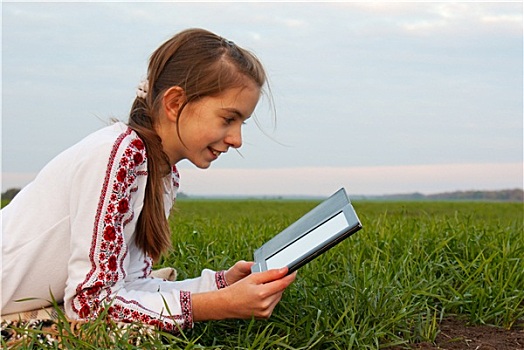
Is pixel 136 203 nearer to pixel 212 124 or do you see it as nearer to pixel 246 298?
pixel 212 124

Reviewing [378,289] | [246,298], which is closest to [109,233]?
[246,298]

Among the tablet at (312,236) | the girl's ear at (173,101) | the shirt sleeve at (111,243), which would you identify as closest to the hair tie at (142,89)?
the girl's ear at (173,101)

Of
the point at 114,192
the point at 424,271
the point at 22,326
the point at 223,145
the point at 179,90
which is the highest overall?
the point at 179,90

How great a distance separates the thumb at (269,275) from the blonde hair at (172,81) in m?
0.47

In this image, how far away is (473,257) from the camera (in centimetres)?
369

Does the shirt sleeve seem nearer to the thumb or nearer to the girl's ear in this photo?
the girl's ear

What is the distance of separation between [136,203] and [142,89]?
49 cm

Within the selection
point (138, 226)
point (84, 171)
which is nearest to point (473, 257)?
point (138, 226)

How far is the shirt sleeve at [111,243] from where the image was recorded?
98.3 inches

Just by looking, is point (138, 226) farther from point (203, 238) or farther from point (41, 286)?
point (203, 238)

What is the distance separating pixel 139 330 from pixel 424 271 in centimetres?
149

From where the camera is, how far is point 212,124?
269 centimetres

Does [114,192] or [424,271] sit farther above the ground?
[114,192]

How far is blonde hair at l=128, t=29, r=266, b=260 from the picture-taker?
269 centimetres
